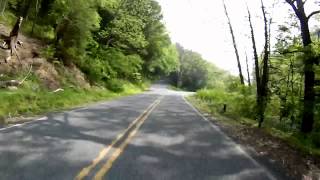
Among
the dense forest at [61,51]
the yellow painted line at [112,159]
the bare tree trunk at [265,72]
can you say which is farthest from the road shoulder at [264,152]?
the dense forest at [61,51]

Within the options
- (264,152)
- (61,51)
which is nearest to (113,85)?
(61,51)

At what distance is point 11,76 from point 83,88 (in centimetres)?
1123

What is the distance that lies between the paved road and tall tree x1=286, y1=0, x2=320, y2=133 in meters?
4.34

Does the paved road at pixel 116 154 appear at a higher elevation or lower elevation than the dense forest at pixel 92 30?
lower

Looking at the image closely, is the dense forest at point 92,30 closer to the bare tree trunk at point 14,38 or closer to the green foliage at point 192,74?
the bare tree trunk at point 14,38

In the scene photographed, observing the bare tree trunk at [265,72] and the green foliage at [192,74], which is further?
the green foliage at [192,74]

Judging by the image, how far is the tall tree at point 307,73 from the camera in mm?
15852

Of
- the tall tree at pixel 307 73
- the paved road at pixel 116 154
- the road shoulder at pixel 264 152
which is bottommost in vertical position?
the road shoulder at pixel 264 152

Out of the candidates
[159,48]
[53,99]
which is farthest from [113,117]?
[159,48]

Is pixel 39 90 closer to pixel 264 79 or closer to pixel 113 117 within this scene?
pixel 113 117

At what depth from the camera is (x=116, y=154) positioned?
9.25 m

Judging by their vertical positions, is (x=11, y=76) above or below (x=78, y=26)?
below

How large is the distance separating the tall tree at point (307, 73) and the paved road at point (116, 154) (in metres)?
4.34

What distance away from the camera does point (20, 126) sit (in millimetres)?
12828
